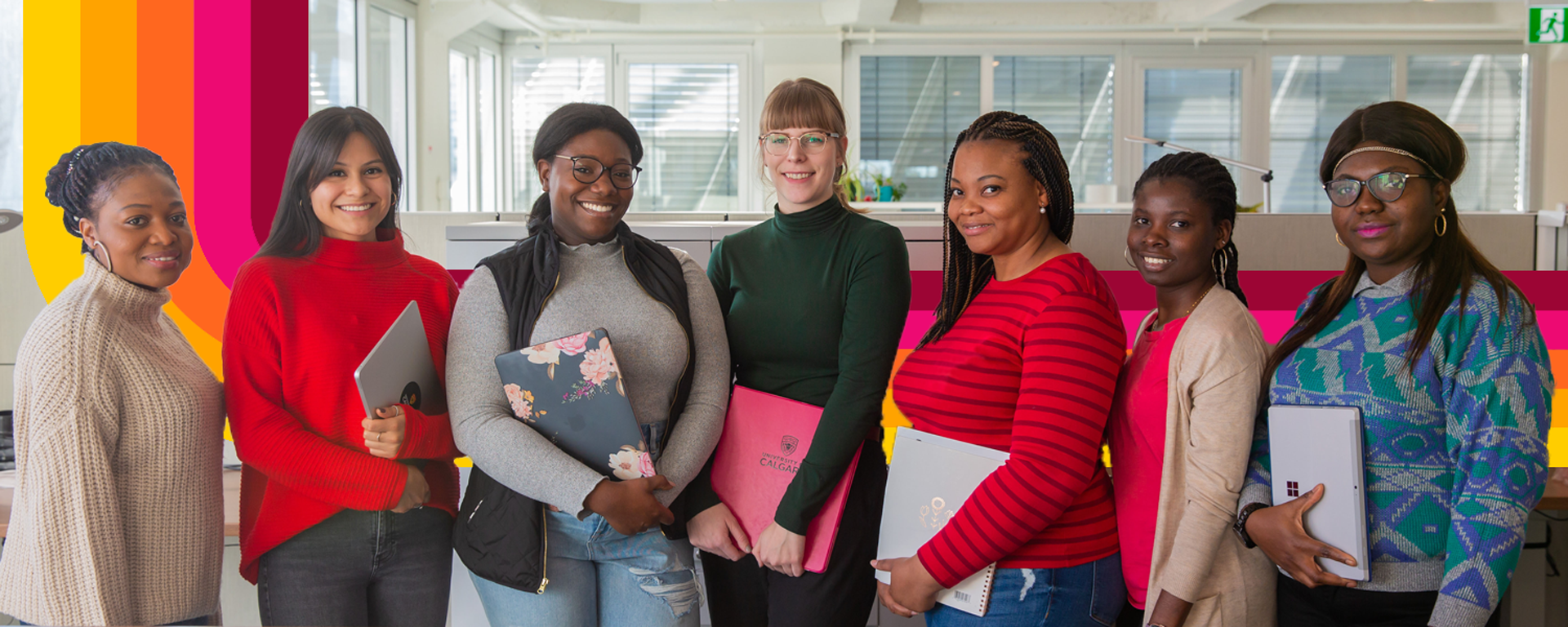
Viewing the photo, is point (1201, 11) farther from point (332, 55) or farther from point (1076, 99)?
point (332, 55)

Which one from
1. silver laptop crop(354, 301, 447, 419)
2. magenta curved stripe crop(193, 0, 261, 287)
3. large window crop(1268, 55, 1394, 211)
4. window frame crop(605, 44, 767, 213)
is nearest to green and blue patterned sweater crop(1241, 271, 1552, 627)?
silver laptop crop(354, 301, 447, 419)

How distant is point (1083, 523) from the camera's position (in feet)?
4.08

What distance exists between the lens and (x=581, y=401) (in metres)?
1.33

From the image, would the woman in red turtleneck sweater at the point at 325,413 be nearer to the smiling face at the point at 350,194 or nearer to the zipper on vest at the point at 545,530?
the smiling face at the point at 350,194

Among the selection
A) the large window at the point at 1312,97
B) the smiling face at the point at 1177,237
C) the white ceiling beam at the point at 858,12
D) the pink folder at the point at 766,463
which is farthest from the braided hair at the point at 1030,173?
the large window at the point at 1312,97

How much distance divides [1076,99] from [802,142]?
7.64 metres

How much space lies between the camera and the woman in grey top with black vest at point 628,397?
1345 millimetres

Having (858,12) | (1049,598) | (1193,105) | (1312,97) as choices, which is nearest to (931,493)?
(1049,598)

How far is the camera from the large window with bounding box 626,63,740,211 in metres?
8.59

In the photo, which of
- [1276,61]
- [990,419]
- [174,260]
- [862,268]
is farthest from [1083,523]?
[1276,61]

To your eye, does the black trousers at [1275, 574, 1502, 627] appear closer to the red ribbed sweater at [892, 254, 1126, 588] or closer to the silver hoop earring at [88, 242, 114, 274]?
the red ribbed sweater at [892, 254, 1126, 588]

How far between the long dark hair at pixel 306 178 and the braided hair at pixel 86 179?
0.21m

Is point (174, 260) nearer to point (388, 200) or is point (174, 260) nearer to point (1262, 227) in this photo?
point (388, 200)

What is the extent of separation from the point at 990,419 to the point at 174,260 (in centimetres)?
121
